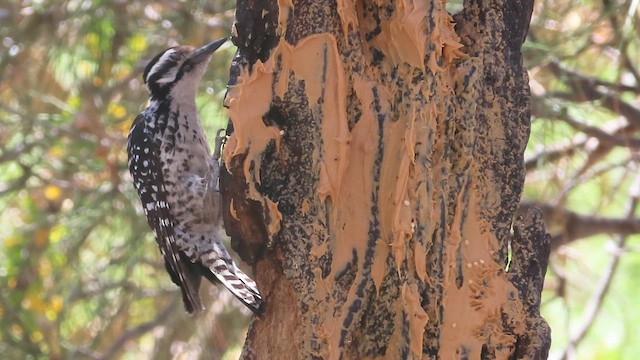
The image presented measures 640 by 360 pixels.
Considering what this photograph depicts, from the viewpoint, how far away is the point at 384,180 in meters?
2.24

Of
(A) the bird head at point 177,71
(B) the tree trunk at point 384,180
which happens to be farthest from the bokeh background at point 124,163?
(B) the tree trunk at point 384,180

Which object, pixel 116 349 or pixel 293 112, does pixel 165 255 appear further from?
pixel 116 349

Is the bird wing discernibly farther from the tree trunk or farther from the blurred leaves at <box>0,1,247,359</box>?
the tree trunk

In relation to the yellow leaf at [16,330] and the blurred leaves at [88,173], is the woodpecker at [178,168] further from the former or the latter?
the yellow leaf at [16,330]

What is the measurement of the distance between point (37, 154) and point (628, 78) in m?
3.29

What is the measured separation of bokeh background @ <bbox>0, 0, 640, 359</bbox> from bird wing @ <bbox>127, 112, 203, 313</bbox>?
2.36ft

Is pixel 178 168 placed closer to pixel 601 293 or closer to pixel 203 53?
pixel 203 53

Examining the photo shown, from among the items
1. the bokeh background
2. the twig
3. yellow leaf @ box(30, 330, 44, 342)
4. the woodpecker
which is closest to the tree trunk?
the woodpecker

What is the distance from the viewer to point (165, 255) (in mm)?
3508

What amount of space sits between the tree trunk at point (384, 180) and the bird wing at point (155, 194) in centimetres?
115

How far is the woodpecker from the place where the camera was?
11.4 ft

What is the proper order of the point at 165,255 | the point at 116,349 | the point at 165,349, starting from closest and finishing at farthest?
the point at 165,255, the point at 165,349, the point at 116,349

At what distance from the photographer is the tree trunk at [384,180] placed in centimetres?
216

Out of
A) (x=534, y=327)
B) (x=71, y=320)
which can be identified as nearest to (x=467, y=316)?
(x=534, y=327)
